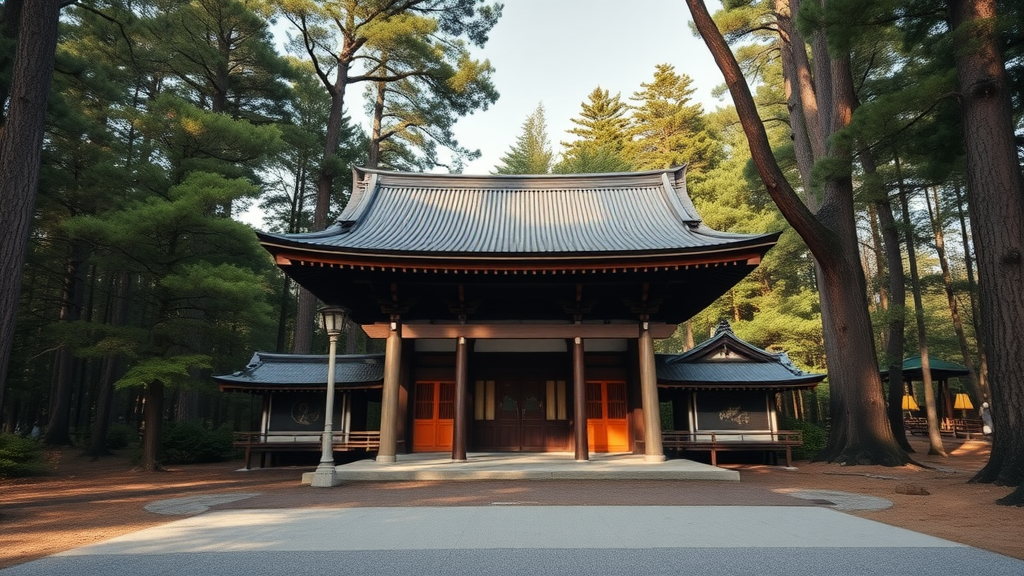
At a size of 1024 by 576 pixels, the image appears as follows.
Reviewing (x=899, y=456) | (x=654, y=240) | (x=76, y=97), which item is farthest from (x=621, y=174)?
(x=76, y=97)

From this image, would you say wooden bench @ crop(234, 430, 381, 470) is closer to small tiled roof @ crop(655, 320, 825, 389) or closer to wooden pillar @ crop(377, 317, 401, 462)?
wooden pillar @ crop(377, 317, 401, 462)

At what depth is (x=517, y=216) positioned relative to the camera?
1462 centimetres

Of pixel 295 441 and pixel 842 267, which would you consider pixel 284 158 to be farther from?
pixel 842 267

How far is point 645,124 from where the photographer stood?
3566 cm

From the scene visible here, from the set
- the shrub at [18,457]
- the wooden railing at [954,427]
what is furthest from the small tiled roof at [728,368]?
the shrub at [18,457]

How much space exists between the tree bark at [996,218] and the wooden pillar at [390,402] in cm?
1078

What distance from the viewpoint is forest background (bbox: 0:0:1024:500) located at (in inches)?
460

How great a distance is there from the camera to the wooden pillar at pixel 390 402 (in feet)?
36.1

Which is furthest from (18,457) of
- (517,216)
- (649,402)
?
(649,402)

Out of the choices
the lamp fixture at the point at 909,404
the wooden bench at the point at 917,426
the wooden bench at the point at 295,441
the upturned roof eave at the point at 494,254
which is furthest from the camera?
the wooden bench at the point at 917,426

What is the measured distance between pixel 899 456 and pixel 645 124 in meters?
27.9

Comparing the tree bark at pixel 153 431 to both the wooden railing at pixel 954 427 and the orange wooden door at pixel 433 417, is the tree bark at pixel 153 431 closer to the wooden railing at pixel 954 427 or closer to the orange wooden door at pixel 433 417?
the orange wooden door at pixel 433 417

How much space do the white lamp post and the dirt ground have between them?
36cm

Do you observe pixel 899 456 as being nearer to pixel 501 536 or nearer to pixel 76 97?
pixel 501 536
